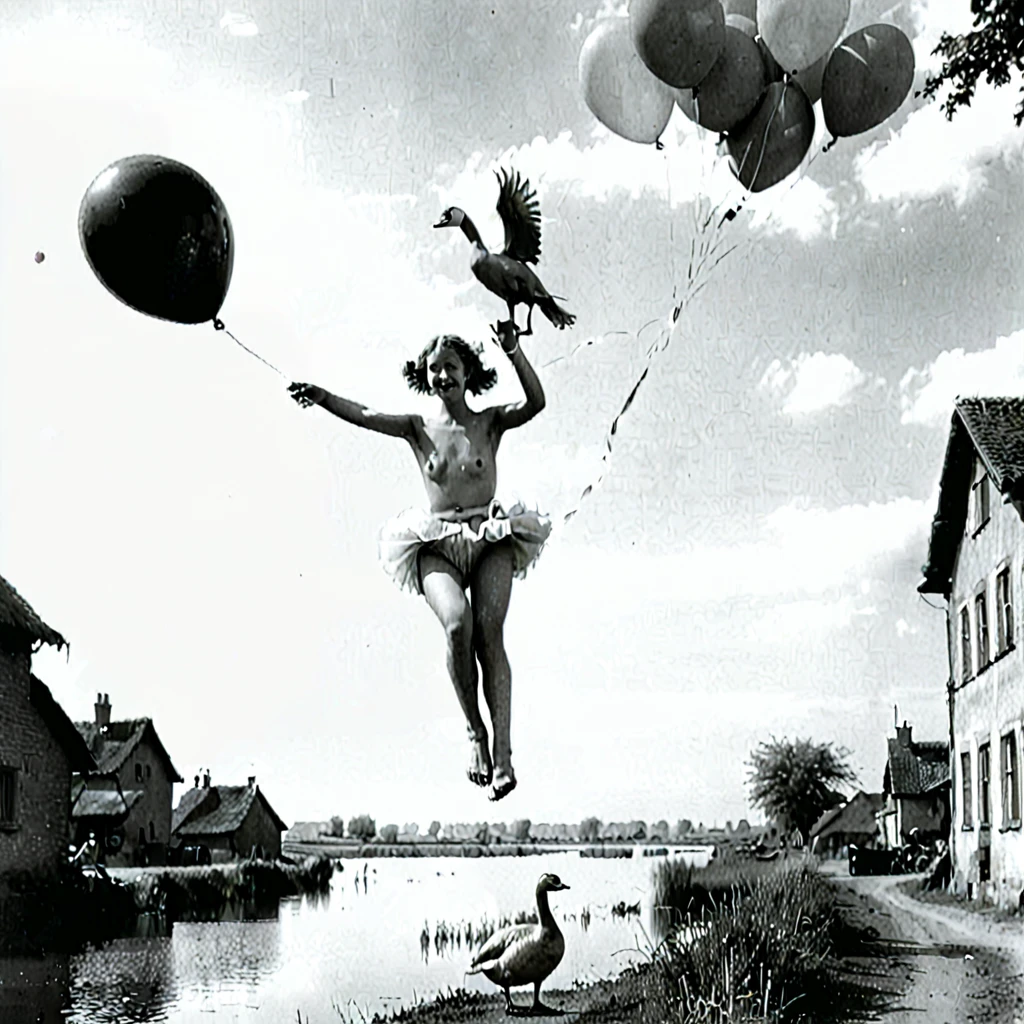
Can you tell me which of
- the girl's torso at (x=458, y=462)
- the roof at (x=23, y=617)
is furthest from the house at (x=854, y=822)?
the roof at (x=23, y=617)

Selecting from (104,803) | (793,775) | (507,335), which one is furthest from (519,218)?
(104,803)

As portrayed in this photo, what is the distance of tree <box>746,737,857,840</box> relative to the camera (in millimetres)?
4406

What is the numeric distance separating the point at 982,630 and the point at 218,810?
7.80 ft

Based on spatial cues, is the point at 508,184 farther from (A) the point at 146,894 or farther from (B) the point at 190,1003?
(A) the point at 146,894

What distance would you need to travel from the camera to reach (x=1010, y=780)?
457cm

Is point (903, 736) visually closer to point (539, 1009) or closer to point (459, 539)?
point (539, 1009)

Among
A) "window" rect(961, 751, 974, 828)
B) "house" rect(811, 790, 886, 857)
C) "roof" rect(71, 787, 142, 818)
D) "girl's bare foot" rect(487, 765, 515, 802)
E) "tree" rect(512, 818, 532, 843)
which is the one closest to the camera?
"girl's bare foot" rect(487, 765, 515, 802)

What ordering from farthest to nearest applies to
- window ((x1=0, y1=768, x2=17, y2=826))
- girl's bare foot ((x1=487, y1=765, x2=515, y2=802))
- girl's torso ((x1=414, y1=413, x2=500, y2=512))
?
window ((x1=0, y1=768, x2=17, y2=826)) → girl's torso ((x1=414, y1=413, x2=500, y2=512)) → girl's bare foot ((x1=487, y1=765, x2=515, y2=802))

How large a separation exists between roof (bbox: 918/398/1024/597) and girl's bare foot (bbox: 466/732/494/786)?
6.16 ft

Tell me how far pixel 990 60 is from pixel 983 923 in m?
2.51

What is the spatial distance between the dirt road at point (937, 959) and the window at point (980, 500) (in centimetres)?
118

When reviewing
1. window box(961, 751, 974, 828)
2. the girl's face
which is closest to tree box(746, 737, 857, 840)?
window box(961, 751, 974, 828)

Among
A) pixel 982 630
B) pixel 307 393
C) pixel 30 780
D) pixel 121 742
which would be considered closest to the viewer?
pixel 307 393

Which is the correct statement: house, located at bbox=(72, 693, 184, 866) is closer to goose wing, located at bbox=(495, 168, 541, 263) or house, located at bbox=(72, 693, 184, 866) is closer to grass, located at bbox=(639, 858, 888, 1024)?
grass, located at bbox=(639, 858, 888, 1024)
